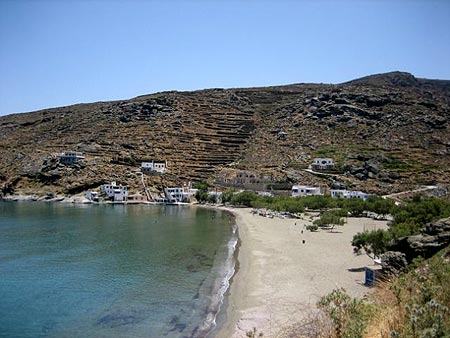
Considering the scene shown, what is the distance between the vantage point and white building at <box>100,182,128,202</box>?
10050 cm

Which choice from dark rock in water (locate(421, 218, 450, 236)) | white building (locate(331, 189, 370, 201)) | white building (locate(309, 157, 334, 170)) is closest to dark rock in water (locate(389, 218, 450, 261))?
dark rock in water (locate(421, 218, 450, 236))

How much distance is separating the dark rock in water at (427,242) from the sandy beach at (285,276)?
333cm

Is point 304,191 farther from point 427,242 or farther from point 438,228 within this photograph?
point 427,242

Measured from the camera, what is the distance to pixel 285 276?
29.8 m

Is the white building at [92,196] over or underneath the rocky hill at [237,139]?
underneath

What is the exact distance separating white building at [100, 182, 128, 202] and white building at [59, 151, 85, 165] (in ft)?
47.6

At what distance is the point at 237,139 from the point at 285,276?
103 m

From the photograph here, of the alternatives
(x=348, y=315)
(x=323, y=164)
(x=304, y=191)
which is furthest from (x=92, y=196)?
(x=348, y=315)

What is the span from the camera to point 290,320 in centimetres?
2039

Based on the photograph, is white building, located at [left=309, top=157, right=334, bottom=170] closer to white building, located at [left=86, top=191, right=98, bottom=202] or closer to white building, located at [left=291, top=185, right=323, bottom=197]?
white building, located at [left=291, top=185, right=323, bottom=197]

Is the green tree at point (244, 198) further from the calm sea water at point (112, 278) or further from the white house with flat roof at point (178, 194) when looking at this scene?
the calm sea water at point (112, 278)

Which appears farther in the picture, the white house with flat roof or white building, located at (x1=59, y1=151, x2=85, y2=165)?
white building, located at (x1=59, y1=151, x2=85, y2=165)

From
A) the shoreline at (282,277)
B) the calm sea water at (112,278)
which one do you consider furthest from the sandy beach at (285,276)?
the calm sea water at (112,278)

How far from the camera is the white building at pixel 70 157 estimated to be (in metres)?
111
